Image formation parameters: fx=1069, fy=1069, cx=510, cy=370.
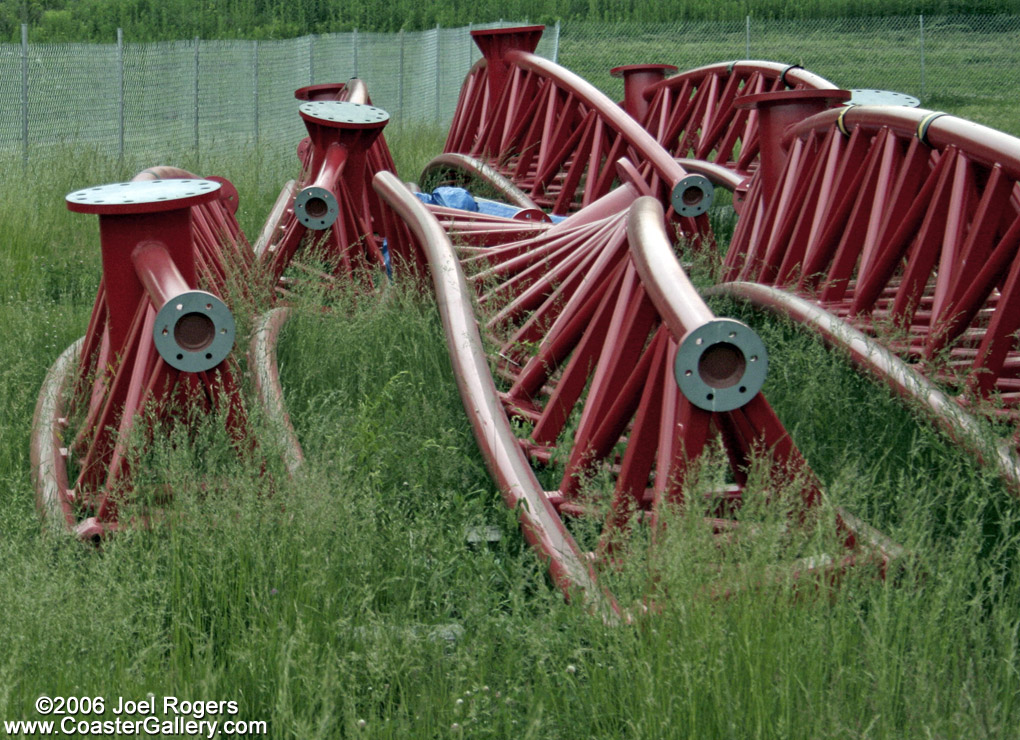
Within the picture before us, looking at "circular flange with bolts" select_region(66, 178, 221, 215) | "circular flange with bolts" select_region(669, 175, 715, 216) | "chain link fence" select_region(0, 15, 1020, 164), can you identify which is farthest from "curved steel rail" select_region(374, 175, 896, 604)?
"chain link fence" select_region(0, 15, 1020, 164)

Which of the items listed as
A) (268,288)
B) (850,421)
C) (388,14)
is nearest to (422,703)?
(850,421)

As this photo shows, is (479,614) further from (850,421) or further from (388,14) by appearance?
(388,14)

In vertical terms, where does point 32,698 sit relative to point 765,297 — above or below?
below

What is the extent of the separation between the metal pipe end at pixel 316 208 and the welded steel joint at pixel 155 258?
97.8 inches

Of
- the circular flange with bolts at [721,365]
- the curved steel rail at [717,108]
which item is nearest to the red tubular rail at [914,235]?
the circular flange with bolts at [721,365]

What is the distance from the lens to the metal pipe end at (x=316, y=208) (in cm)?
705

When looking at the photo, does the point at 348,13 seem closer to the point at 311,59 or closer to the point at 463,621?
the point at 311,59

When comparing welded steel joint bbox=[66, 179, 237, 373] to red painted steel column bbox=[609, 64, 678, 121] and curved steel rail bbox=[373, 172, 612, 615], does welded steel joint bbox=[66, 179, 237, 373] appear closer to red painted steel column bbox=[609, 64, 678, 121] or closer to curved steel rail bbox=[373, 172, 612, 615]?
curved steel rail bbox=[373, 172, 612, 615]

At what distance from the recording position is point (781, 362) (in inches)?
210

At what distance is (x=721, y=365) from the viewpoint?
3123mm

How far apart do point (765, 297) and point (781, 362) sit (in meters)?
0.59

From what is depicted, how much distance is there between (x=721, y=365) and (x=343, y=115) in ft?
18.0

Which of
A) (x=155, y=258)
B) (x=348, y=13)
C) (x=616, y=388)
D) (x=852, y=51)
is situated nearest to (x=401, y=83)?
(x=348, y=13)

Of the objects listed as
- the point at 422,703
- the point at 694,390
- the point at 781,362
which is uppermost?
the point at 694,390
